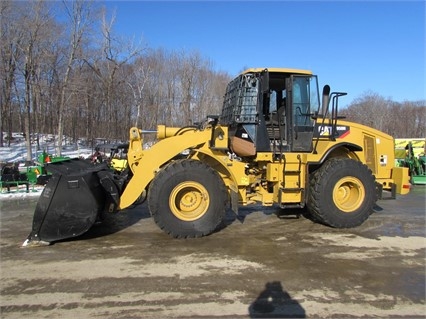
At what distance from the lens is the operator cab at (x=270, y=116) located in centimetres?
682

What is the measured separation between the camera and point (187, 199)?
6.48 metres

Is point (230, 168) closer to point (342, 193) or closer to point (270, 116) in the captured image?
point (270, 116)

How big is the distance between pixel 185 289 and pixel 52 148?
32891 millimetres

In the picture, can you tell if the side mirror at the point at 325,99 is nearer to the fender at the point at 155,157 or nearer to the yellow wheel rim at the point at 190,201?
the fender at the point at 155,157

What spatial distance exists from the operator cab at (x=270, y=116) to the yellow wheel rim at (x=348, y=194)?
2.87 feet

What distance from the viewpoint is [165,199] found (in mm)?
6227

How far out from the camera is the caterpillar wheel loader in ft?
20.7

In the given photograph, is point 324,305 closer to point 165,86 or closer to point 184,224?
point 184,224

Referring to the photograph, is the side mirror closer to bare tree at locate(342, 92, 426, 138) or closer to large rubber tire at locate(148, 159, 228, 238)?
large rubber tire at locate(148, 159, 228, 238)

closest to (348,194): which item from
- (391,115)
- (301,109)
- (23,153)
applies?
(301,109)

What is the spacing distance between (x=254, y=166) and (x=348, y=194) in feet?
6.06

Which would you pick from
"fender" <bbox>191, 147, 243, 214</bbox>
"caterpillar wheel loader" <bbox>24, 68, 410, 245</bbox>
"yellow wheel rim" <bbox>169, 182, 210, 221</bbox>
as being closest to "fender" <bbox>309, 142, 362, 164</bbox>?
"caterpillar wheel loader" <bbox>24, 68, 410, 245</bbox>

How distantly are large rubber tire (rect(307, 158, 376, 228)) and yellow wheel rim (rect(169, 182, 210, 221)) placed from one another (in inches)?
78.5

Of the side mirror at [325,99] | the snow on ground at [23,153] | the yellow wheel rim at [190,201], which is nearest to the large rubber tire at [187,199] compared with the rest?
the yellow wheel rim at [190,201]
